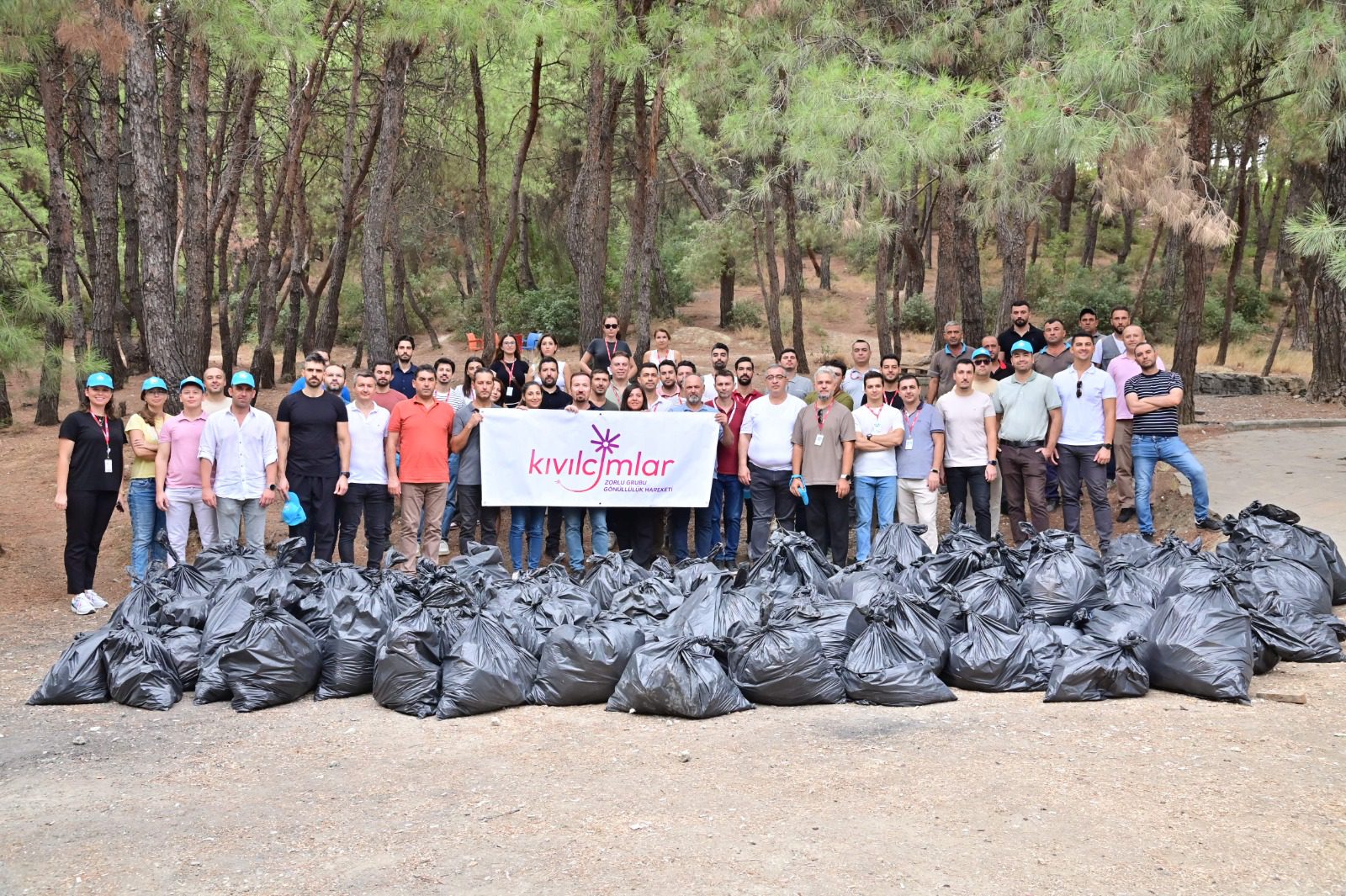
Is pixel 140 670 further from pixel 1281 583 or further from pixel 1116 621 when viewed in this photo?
pixel 1281 583

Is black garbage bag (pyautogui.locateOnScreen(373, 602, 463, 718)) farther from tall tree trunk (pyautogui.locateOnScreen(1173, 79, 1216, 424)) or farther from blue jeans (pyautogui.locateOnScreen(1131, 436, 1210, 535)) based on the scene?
tall tree trunk (pyautogui.locateOnScreen(1173, 79, 1216, 424))

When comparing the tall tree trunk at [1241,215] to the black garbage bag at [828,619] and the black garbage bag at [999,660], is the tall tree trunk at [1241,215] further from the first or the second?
the black garbage bag at [828,619]

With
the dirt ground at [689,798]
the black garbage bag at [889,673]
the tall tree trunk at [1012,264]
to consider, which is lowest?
the dirt ground at [689,798]

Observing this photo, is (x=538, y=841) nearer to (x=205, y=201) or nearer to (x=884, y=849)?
(x=884, y=849)

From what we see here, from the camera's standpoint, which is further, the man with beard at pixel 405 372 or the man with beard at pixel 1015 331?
the man with beard at pixel 1015 331

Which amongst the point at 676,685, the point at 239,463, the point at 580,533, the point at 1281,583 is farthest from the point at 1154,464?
the point at 239,463

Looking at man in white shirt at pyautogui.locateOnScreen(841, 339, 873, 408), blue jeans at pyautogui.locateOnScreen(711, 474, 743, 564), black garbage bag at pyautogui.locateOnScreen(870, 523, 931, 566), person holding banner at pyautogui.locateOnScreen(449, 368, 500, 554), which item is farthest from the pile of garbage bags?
man in white shirt at pyautogui.locateOnScreen(841, 339, 873, 408)

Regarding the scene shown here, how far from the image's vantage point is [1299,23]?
34.5ft

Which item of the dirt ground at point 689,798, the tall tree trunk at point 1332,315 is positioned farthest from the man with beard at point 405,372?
the tall tree trunk at point 1332,315

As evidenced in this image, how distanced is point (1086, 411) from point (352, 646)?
608cm

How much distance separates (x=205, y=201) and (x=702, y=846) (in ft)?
45.0

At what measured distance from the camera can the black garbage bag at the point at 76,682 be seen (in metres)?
6.25

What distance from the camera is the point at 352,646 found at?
251 inches

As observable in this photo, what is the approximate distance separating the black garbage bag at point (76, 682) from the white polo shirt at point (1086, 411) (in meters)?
7.10
